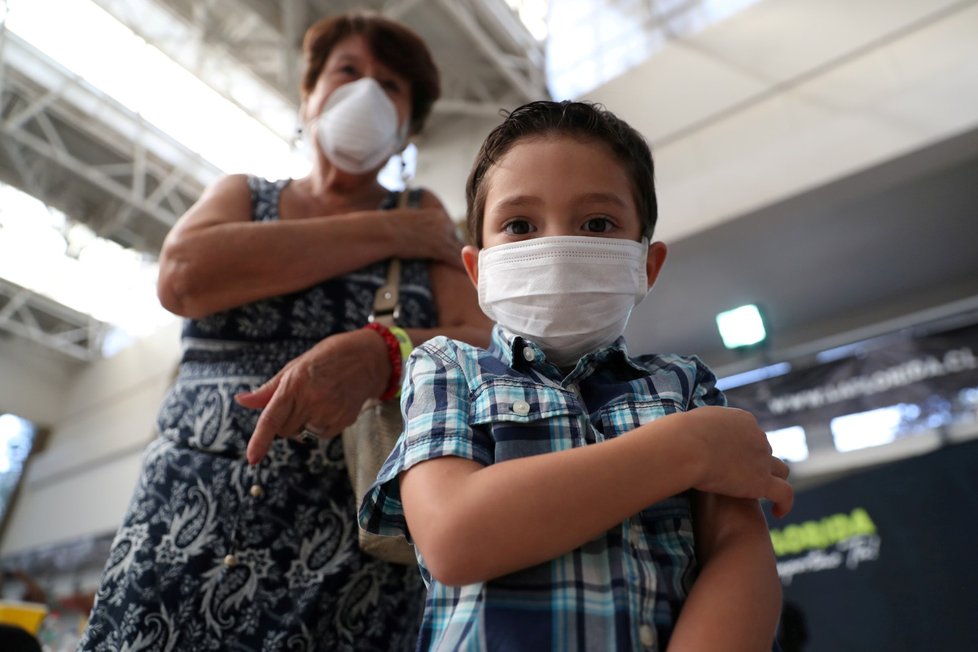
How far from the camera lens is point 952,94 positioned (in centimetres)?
403

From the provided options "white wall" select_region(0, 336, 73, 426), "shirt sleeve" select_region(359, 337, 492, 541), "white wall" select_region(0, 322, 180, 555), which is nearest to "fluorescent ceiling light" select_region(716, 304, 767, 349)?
"shirt sleeve" select_region(359, 337, 492, 541)

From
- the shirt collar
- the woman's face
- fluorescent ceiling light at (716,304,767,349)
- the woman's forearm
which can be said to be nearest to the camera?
the shirt collar

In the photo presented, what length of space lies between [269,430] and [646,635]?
1.92 feet

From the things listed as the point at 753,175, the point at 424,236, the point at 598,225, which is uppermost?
the point at 753,175

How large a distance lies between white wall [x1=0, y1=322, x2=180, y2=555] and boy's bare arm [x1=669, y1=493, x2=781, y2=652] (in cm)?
766

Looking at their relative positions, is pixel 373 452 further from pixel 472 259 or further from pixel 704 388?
pixel 704 388

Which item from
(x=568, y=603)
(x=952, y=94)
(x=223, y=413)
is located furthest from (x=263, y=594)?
(x=952, y=94)

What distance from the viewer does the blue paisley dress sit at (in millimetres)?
1068

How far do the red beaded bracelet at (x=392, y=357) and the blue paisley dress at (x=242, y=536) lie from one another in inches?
5.8

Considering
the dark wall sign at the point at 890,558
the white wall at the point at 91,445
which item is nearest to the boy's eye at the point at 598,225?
the dark wall sign at the point at 890,558

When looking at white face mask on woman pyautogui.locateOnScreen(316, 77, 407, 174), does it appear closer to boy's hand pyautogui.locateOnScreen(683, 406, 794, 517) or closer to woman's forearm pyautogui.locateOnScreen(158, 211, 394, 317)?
woman's forearm pyautogui.locateOnScreen(158, 211, 394, 317)

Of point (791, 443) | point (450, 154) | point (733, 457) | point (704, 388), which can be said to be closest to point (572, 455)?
point (733, 457)

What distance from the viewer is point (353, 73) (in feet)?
5.42

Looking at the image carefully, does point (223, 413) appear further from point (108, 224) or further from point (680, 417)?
point (108, 224)
